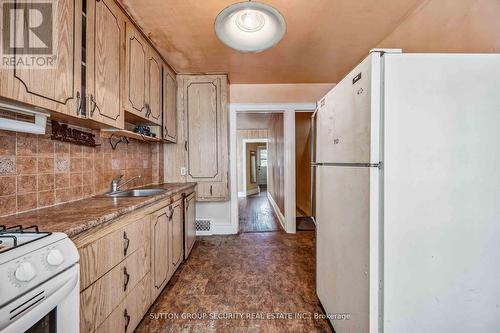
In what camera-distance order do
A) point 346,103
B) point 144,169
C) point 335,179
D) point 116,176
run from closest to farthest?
point 346,103 → point 335,179 → point 116,176 → point 144,169

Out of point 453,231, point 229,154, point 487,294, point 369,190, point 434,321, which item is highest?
point 229,154

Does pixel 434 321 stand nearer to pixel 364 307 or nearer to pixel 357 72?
pixel 364 307

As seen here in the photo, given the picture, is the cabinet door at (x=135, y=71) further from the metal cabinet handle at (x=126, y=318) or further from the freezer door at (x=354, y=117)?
the freezer door at (x=354, y=117)

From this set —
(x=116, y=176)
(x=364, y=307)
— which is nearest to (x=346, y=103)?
(x=364, y=307)

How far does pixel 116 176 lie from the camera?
80.3 inches

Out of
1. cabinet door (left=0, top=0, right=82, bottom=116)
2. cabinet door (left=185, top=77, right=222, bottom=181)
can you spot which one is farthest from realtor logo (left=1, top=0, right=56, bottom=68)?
cabinet door (left=185, top=77, right=222, bottom=181)

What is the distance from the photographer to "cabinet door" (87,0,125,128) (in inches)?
51.6

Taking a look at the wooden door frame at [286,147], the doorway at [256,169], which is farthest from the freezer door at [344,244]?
the doorway at [256,169]

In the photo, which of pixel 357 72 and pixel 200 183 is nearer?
pixel 357 72

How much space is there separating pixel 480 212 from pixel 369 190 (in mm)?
481

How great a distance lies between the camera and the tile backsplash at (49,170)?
1.12 metres

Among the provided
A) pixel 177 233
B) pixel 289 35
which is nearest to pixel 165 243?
pixel 177 233

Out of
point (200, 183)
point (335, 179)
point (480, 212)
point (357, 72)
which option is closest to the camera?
point (480, 212)

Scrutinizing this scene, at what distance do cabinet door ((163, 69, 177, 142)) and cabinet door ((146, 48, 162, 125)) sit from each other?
0.14 meters
